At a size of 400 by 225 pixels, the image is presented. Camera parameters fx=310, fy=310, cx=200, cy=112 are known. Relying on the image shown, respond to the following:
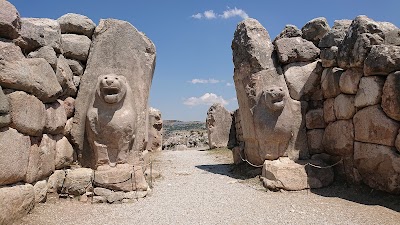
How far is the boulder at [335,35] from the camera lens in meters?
6.28

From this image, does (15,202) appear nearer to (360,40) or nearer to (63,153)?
(63,153)

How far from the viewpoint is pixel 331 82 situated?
6.09 m

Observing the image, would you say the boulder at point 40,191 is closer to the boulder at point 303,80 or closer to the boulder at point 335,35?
the boulder at point 303,80

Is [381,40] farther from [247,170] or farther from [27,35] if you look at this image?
[27,35]

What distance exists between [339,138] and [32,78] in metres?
5.21

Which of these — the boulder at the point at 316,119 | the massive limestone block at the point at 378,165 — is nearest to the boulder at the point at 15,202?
the massive limestone block at the point at 378,165

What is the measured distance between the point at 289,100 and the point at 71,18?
4.58 metres

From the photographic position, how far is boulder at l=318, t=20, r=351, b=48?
6281 millimetres

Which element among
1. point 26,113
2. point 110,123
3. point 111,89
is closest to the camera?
point 26,113

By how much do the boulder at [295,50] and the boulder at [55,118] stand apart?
14.6 feet

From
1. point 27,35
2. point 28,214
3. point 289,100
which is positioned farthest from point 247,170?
point 27,35

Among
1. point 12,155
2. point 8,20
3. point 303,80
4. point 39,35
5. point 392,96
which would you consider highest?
point 39,35

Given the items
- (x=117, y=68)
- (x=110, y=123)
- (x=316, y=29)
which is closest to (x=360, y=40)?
(x=316, y=29)

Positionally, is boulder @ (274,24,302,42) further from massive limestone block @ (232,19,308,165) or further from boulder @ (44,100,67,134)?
boulder @ (44,100,67,134)
